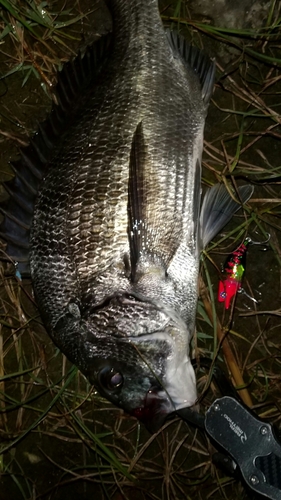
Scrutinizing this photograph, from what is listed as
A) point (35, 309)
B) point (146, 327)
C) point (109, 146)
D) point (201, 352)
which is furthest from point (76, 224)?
point (201, 352)

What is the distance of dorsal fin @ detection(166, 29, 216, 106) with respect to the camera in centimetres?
308

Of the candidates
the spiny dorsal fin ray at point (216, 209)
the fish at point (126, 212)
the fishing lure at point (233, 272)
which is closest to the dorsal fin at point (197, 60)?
the fish at point (126, 212)

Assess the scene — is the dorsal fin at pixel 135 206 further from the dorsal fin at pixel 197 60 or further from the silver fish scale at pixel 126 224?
the dorsal fin at pixel 197 60

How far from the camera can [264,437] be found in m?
2.69

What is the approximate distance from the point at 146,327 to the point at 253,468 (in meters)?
0.86

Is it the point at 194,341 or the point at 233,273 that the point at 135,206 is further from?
the point at 194,341

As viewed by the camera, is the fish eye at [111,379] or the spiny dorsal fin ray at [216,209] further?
the spiny dorsal fin ray at [216,209]

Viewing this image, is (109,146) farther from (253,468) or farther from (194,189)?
(253,468)

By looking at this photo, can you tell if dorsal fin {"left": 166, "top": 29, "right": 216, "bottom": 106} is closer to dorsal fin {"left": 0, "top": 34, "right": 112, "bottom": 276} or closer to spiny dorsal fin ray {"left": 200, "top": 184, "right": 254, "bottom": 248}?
dorsal fin {"left": 0, "top": 34, "right": 112, "bottom": 276}

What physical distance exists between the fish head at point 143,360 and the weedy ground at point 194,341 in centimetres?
40

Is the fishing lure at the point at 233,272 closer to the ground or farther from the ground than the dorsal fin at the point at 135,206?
closer to the ground

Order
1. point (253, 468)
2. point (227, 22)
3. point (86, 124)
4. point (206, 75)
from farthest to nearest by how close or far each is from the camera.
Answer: point (227, 22) → point (206, 75) → point (86, 124) → point (253, 468)

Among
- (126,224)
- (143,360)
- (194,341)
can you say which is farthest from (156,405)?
(126,224)

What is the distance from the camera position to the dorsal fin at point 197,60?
3.08 m
